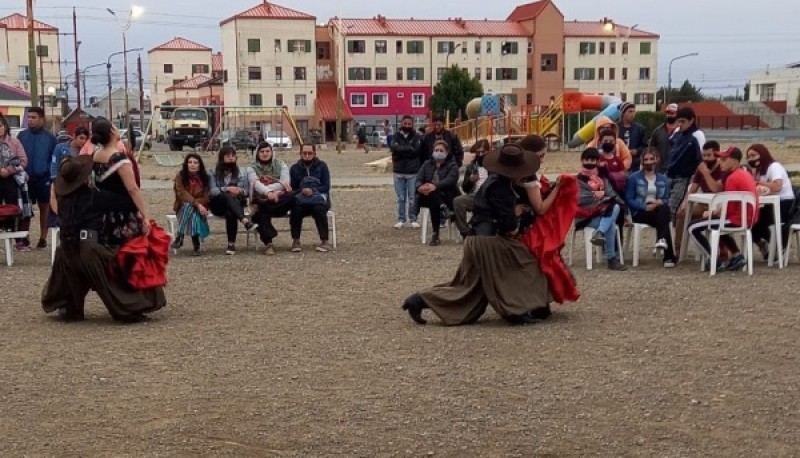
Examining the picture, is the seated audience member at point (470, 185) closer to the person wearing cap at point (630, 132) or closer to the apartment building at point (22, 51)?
the person wearing cap at point (630, 132)

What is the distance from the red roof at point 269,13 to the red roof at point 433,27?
12.3 feet

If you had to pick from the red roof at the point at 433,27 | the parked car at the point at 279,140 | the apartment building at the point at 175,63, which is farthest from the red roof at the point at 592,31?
the parked car at the point at 279,140

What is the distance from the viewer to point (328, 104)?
8056 cm

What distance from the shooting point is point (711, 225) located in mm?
10047

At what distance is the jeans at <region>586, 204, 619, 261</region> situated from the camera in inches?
409

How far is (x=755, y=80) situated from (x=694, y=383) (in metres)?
117

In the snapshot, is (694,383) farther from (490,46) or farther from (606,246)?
(490,46)

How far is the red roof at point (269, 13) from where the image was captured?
78.1 metres

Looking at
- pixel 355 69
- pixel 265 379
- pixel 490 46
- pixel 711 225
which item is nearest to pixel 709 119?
pixel 490 46

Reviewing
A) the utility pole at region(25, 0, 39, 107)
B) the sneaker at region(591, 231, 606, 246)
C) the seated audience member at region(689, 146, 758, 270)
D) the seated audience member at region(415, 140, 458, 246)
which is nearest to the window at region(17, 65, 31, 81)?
the utility pole at region(25, 0, 39, 107)

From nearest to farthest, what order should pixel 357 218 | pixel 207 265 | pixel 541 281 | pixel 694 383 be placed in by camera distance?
pixel 694 383 < pixel 541 281 < pixel 207 265 < pixel 357 218

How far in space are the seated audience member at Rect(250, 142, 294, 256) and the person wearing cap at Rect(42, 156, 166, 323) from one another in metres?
4.18

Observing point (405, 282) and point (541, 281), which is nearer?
point (541, 281)

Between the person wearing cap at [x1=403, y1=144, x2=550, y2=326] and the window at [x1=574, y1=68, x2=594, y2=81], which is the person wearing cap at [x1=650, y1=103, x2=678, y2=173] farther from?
the window at [x1=574, y1=68, x2=594, y2=81]
